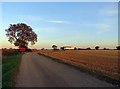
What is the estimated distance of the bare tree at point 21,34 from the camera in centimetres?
10456

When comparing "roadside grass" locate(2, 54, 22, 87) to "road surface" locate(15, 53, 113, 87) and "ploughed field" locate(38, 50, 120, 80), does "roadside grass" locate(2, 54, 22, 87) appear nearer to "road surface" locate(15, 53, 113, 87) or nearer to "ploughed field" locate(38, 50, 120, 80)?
"road surface" locate(15, 53, 113, 87)

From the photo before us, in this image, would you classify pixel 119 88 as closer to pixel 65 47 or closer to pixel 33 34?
pixel 33 34

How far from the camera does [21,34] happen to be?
348 ft

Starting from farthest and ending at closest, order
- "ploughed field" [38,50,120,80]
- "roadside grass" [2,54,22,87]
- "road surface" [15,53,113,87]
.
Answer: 1. "ploughed field" [38,50,120,80]
2. "roadside grass" [2,54,22,87]
3. "road surface" [15,53,113,87]

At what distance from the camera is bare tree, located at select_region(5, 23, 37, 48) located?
10456cm

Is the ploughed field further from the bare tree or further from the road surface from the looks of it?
the bare tree

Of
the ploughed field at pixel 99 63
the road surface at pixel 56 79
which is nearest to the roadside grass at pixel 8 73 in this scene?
the road surface at pixel 56 79

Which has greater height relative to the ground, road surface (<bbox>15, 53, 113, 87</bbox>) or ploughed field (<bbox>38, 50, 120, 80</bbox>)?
ploughed field (<bbox>38, 50, 120, 80</bbox>)

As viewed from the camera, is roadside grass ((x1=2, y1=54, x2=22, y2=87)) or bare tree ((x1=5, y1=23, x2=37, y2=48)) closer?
roadside grass ((x1=2, y1=54, x2=22, y2=87))

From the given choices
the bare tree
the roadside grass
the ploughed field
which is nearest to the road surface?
the roadside grass

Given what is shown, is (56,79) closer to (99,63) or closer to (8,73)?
(8,73)

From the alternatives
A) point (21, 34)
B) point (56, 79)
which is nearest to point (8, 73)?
point (56, 79)

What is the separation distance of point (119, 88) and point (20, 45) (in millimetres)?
96102

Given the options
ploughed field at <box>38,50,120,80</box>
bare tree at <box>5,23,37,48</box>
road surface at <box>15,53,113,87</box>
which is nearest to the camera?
road surface at <box>15,53,113,87</box>
